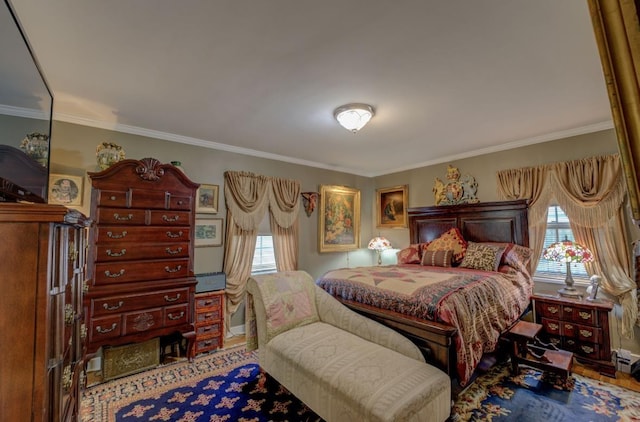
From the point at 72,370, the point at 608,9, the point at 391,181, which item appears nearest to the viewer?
the point at 608,9

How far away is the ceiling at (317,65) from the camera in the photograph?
1605 millimetres

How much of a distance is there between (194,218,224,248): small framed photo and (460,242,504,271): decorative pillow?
3.33 m

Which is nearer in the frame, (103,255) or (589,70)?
(589,70)

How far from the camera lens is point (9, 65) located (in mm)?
1215

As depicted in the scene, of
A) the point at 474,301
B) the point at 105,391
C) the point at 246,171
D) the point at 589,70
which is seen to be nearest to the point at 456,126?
the point at 589,70

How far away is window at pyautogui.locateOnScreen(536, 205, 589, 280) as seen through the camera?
3.51 m

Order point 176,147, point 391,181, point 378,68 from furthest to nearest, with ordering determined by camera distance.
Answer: point 391,181 → point 176,147 → point 378,68

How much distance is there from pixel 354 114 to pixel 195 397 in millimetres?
2966

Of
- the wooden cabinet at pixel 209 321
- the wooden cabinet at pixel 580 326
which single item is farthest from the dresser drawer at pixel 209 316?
the wooden cabinet at pixel 580 326

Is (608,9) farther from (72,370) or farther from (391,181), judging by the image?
(391,181)

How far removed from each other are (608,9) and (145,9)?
2.00 m

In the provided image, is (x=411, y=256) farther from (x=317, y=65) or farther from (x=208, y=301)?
(x=317, y=65)

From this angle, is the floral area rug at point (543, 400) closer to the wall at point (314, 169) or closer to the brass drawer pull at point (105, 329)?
the wall at point (314, 169)

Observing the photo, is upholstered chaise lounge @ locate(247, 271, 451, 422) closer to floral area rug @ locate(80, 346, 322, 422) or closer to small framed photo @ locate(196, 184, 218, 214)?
floral area rug @ locate(80, 346, 322, 422)
